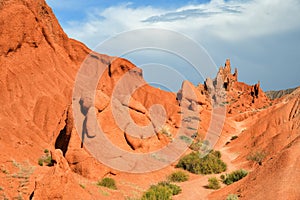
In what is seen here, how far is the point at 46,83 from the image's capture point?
28094 millimetres

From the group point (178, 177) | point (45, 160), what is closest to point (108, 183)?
point (45, 160)

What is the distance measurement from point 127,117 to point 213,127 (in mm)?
28813

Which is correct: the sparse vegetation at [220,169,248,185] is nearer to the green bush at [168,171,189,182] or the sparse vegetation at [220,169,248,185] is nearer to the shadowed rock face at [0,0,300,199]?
the shadowed rock face at [0,0,300,199]

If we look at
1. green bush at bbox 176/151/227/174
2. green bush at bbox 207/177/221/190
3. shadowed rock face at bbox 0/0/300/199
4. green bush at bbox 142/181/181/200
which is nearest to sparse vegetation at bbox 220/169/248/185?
green bush at bbox 207/177/221/190

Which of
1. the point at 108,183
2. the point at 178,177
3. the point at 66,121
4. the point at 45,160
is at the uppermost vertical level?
the point at 66,121

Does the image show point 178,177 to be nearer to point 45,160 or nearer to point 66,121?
point 66,121

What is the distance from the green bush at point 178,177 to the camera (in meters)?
21.5

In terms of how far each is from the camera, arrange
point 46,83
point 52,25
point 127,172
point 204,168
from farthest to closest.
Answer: point 52,25, point 46,83, point 204,168, point 127,172

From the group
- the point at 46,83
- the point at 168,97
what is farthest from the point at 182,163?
the point at 168,97

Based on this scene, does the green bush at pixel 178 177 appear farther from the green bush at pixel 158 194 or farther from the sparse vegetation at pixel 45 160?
the sparse vegetation at pixel 45 160

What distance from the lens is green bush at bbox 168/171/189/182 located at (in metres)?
21.5

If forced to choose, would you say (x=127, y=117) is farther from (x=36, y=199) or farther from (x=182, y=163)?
(x=36, y=199)

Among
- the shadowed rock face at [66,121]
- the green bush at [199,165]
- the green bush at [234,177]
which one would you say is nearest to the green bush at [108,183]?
the shadowed rock face at [66,121]

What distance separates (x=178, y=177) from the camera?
2164cm
